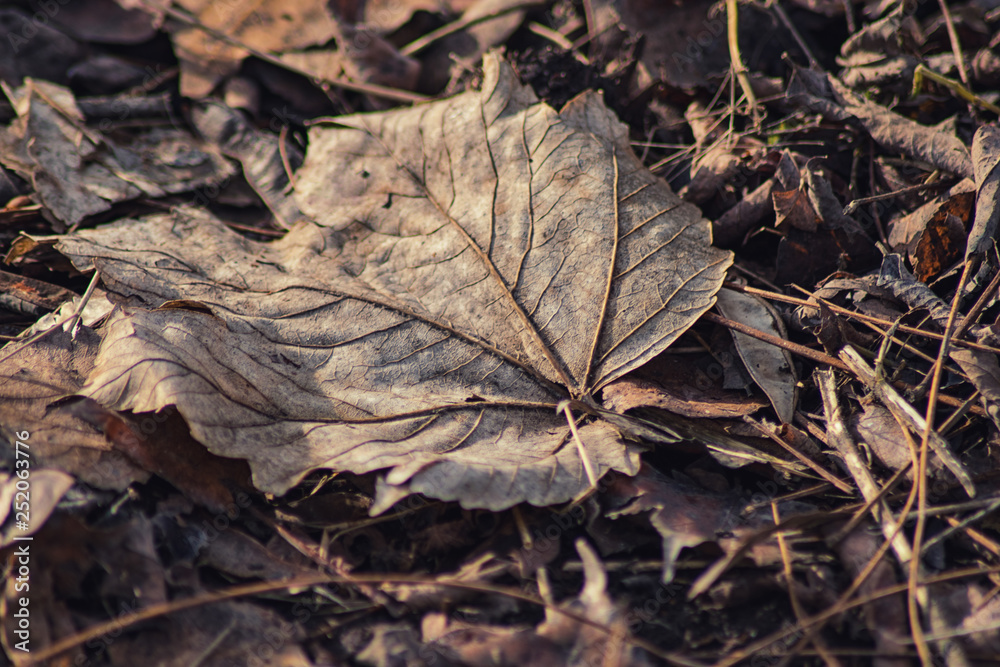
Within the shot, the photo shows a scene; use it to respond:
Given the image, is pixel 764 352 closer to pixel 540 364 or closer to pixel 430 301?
pixel 540 364

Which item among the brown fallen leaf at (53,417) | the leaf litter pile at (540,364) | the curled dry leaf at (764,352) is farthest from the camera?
the curled dry leaf at (764,352)

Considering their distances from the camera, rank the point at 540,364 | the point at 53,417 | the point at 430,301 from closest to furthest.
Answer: the point at 53,417 → the point at 540,364 → the point at 430,301

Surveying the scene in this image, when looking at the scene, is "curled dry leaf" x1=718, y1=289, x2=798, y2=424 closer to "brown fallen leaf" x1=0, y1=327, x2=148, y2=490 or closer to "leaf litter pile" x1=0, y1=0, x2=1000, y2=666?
"leaf litter pile" x1=0, y1=0, x2=1000, y2=666

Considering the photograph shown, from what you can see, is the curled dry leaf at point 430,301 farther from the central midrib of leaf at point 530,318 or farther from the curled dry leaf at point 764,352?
the curled dry leaf at point 764,352

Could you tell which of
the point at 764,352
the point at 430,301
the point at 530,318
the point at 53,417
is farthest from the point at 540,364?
the point at 53,417

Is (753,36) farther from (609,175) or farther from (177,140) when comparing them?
(177,140)

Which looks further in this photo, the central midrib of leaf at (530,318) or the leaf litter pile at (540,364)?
the central midrib of leaf at (530,318)

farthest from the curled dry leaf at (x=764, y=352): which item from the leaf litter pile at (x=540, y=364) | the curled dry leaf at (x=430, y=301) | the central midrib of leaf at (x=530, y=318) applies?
the central midrib of leaf at (x=530, y=318)
